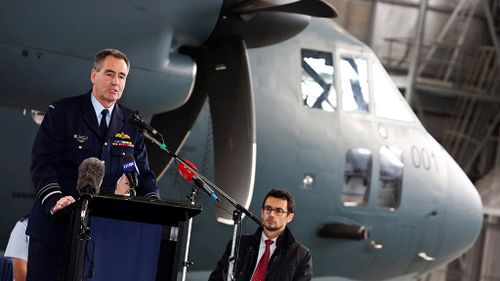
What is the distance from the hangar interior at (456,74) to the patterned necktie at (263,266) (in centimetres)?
1877

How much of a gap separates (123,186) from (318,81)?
5.48 meters

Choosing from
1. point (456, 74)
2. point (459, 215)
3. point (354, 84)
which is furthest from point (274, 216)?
point (456, 74)

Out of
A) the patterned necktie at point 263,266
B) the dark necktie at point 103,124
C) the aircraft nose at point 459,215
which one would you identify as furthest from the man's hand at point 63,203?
the aircraft nose at point 459,215

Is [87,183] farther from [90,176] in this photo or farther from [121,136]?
[121,136]

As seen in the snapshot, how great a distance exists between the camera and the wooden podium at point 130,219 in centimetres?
417

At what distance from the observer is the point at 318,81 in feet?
32.7

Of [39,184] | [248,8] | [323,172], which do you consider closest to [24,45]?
[248,8]

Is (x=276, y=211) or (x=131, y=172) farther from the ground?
(x=131, y=172)

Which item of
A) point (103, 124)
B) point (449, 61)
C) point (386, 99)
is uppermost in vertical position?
point (449, 61)

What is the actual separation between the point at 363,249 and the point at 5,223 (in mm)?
3659

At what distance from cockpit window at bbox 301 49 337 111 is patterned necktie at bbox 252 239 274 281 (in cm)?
451

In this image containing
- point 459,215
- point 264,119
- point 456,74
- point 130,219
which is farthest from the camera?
point 456,74

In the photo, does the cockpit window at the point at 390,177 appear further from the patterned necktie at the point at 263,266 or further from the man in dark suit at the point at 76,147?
the man in dark suit at the point at 76,147

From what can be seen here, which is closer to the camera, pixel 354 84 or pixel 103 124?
pixel 103 124
